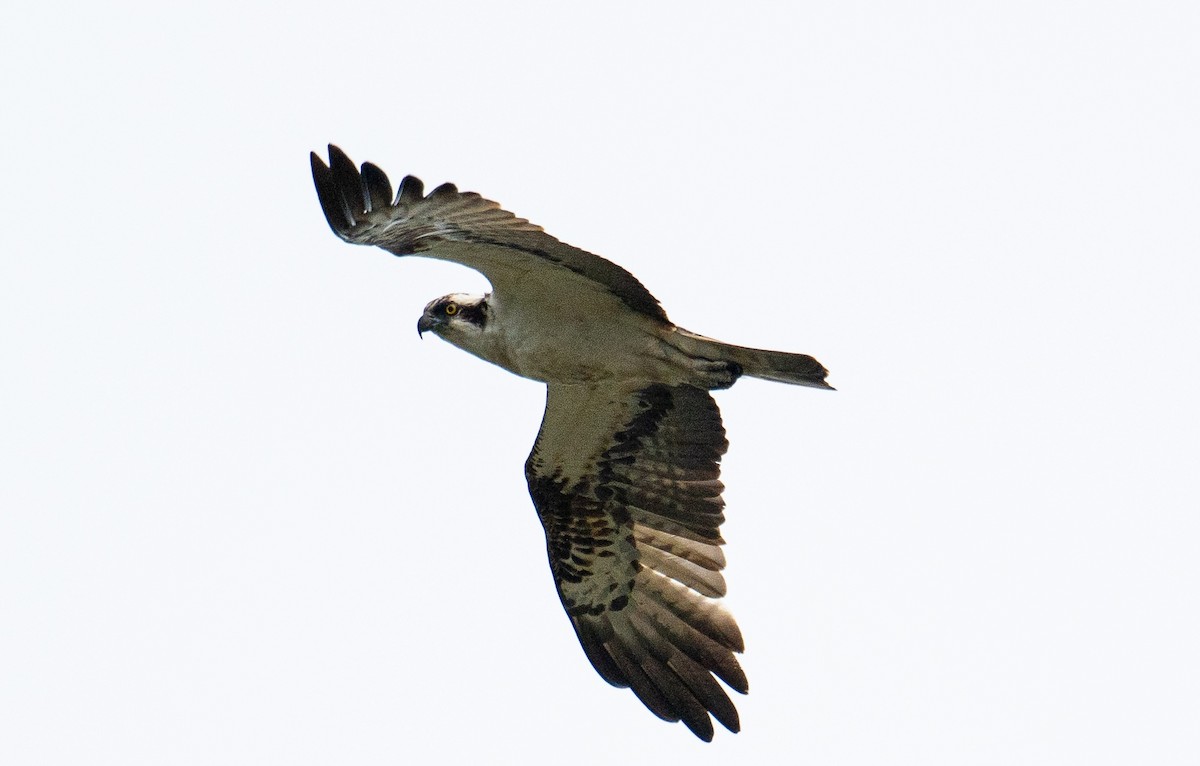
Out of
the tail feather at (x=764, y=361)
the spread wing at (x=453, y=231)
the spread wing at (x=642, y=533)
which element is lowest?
the spread wing at (x=642, y=533)

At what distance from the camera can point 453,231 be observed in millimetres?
9625

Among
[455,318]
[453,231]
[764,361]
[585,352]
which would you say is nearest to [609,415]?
[585,352]

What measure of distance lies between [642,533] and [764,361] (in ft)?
6.28

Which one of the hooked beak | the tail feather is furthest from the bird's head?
the tail feather

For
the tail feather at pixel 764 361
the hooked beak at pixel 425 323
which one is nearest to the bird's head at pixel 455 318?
the hooked beak at pixel 425 323

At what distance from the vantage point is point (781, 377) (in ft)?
33.5

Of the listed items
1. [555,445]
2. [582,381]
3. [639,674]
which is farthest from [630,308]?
[639,674]

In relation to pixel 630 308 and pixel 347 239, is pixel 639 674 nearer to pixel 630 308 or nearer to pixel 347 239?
pixel 630 308

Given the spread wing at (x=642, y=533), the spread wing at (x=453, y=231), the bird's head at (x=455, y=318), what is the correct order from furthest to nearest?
the spread wing at (x=642, y=533)
the bird's head at (x=455, y=318)
the spread wing at (x=453, y=231)

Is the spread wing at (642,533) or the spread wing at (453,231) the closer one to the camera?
the spread wing at (453,231)

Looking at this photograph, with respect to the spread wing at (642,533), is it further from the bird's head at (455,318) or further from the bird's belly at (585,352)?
the bird's head at (455,318)

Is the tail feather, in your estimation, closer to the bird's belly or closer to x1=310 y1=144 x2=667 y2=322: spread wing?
the bird's belly

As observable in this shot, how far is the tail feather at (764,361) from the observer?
10055 millimetres

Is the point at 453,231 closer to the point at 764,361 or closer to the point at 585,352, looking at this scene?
the point at 585,352
